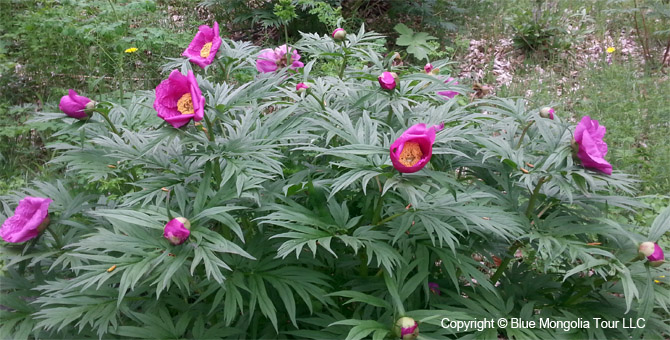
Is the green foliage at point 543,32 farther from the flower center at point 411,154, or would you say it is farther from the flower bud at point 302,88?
the flower center at point 411,154

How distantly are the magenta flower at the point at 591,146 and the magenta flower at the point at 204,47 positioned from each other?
1077 millimetres

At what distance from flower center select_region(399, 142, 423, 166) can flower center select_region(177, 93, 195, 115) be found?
500mm

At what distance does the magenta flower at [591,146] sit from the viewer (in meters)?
1.19

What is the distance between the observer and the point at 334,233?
1234 mm

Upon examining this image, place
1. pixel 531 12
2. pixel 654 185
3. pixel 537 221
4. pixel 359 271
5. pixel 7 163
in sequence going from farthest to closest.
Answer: pixel 531 12 → pixel 7 163 → pixel 654 185 → pixel 359 271 → pixel 537 221

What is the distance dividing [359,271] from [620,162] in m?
1.95

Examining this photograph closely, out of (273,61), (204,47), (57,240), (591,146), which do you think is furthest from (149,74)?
(591,146)

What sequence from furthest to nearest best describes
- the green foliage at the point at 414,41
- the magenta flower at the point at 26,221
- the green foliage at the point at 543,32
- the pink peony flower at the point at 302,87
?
the green foliage at the point at 543,32
the green foliage at the point at 414,41
the pink peony flower at the point at 302,87
the magenta flower at the point at 26,221

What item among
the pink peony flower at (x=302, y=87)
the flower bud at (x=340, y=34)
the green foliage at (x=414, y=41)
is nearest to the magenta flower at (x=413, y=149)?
the pink peony flower at (x=302, y=87)

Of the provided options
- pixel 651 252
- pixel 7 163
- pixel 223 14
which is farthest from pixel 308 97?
pixel 223 14

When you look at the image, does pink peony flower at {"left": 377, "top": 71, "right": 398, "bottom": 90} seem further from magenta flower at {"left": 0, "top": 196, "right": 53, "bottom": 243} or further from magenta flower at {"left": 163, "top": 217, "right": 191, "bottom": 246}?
magenta flower at {"left": 0, "top": 196, "right": 53, "bottom": 243}

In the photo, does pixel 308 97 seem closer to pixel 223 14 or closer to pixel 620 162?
pixel 620 162

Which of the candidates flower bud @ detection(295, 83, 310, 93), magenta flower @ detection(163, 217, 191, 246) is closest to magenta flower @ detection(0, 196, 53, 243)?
magenta flower @ detection(163, 217, 191, 246)

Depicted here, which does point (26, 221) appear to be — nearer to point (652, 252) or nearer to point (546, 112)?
point (546, 112)
